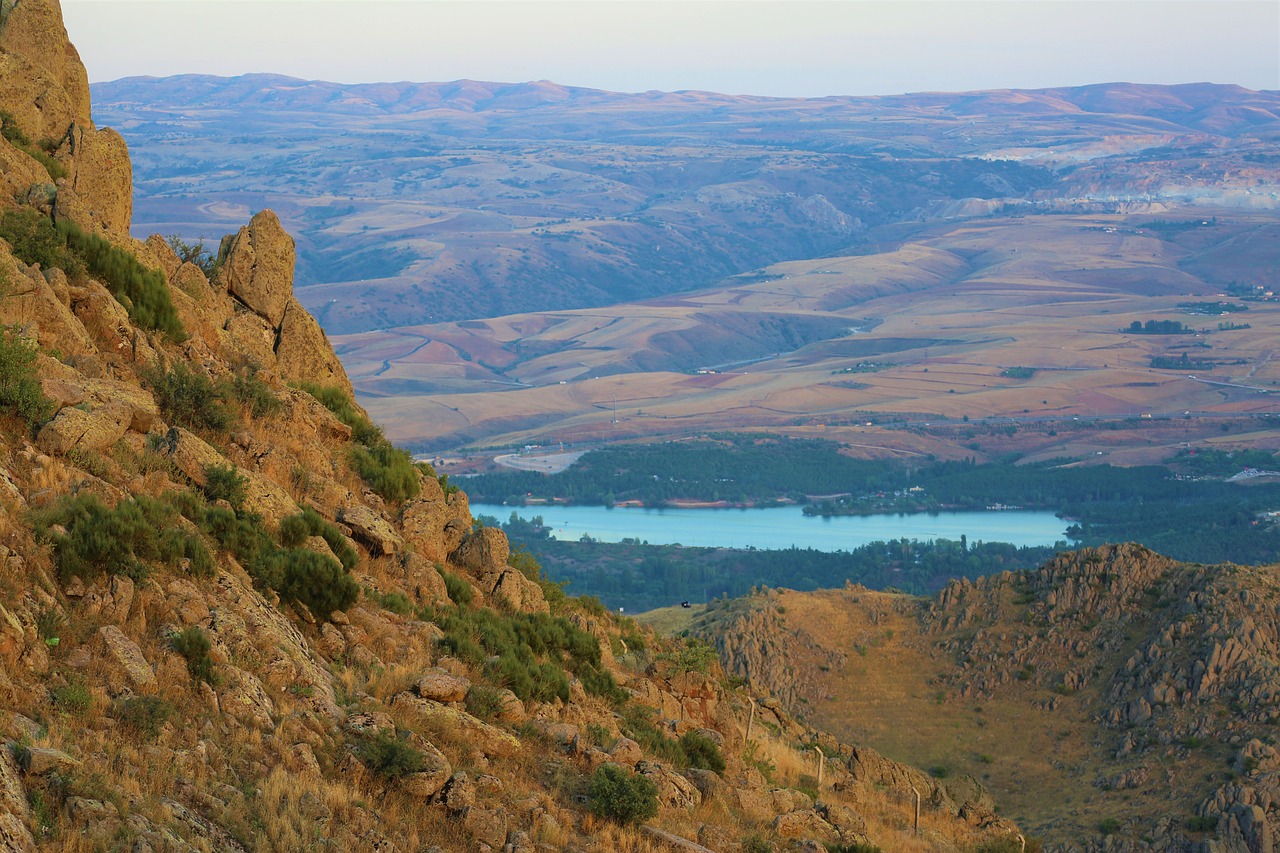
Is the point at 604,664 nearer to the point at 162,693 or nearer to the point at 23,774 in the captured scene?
the point at 162,693

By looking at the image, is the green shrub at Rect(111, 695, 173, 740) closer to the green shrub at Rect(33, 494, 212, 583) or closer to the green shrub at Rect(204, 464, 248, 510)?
the green shrub at Rect(33, 494, 212, 583)

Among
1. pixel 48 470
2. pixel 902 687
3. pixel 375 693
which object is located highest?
pixel 48 470

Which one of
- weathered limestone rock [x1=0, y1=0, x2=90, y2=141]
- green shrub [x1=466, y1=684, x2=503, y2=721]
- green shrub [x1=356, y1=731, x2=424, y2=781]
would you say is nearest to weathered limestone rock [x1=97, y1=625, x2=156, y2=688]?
green shrub [x1=356, y1=731, x2=424, y2=781]

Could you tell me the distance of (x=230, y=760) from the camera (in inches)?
405

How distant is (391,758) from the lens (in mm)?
11266

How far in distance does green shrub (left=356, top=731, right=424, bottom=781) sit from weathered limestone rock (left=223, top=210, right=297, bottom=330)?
10.0 metres

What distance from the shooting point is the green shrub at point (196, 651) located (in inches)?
436

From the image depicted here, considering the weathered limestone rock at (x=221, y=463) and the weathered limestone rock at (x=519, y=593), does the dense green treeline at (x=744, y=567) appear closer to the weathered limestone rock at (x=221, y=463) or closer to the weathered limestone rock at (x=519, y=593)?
the weathered limestone rock at (x=519, y=593)

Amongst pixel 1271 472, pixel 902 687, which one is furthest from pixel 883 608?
pixel 1271 472

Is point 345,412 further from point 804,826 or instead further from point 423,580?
point 804,826

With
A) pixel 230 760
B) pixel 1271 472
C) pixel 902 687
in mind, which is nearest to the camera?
pixel 230 760

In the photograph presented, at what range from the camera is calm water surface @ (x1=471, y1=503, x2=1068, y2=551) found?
10781 cm

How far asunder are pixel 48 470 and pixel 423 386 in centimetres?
17499

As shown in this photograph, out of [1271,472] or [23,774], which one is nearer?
[23,774]
